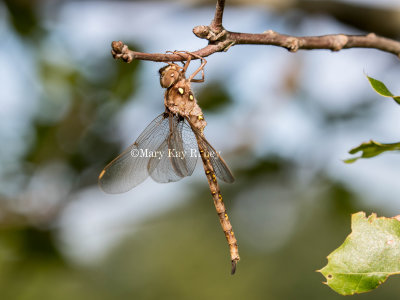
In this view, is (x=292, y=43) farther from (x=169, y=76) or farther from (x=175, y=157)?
(x=175, y=157)

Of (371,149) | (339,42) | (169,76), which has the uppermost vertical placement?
(169,76)

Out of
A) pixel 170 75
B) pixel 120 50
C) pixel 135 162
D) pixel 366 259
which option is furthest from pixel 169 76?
pixel 366 259

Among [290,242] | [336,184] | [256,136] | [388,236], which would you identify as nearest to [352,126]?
[336,184]

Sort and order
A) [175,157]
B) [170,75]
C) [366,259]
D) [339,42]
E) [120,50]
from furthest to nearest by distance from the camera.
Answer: [175,157], [170,75], [339,42], [366,259], [120,50]

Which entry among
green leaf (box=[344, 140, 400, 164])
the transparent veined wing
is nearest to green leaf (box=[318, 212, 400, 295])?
green leaf (box=[344, 140, 400, 164])

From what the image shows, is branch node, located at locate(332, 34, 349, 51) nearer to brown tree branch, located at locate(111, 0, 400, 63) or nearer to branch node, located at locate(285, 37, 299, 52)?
brown tree branch, located at locate(111, 0, 400, 63)
